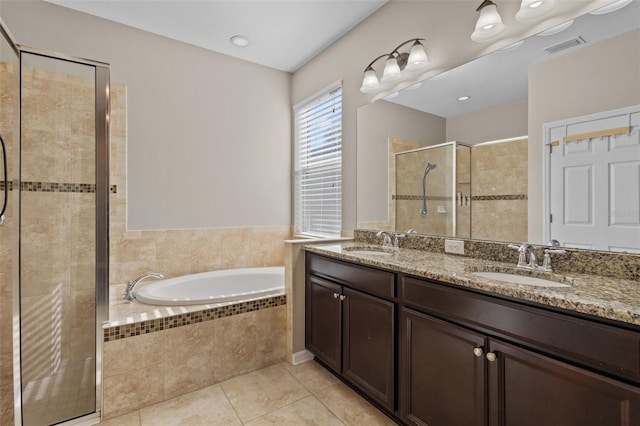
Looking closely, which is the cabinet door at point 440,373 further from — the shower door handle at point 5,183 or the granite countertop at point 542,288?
the shower door handle at point 5,183

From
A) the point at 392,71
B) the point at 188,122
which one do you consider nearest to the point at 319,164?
the point at 392,71

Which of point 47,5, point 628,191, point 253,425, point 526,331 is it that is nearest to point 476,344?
point 526,331

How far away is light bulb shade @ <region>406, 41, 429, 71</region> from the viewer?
6.42ft

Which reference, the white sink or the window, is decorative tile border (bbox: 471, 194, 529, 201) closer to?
the white sink

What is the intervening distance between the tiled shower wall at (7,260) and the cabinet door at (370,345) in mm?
1741

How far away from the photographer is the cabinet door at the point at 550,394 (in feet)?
2.74

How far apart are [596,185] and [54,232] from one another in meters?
2.72

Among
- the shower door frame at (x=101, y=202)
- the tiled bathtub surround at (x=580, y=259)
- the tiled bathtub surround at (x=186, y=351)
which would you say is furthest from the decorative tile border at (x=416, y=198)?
the shower door frame at (x=101, y=202)

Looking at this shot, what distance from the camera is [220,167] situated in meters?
3.03

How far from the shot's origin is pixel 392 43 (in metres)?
2.24

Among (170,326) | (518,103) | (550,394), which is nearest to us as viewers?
(550,394)

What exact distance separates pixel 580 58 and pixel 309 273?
189 centimetres

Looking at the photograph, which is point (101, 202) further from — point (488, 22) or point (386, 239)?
point (488, 22)

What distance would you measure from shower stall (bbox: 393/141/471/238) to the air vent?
0.57 meters
